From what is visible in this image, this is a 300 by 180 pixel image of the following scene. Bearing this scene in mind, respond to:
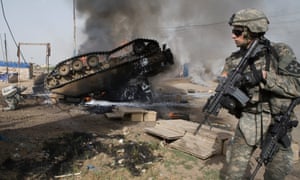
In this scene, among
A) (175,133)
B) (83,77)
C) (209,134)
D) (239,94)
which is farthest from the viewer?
(83,77)

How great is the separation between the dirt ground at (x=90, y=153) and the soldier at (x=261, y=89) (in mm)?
1299

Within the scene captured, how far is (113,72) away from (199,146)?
19.0 feet

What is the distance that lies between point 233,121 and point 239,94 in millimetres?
5833

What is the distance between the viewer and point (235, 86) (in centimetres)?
277

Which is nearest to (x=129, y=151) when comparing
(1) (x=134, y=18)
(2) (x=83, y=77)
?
(2) (x=83, y=77)

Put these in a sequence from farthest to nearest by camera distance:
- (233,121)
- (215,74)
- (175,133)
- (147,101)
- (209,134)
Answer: (215,74)
(147,101)
(233,121)
(175,133)
(209,134)

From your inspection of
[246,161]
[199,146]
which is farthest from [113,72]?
[246,161]

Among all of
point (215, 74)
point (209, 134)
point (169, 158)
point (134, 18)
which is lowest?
point (169, 158)

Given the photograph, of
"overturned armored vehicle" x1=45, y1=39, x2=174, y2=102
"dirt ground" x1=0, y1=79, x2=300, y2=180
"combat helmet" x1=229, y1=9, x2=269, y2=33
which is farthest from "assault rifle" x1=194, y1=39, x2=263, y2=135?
"overturned armored vehicle" x1=45, y1=39, x2=174, y2=102

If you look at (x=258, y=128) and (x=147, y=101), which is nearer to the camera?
(x=258, y=128)

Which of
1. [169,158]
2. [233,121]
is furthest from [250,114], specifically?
[233,121]

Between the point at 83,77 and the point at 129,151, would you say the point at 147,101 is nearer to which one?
the point at 83,77

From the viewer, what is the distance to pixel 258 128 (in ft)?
9.32

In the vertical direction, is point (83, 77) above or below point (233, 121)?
above
